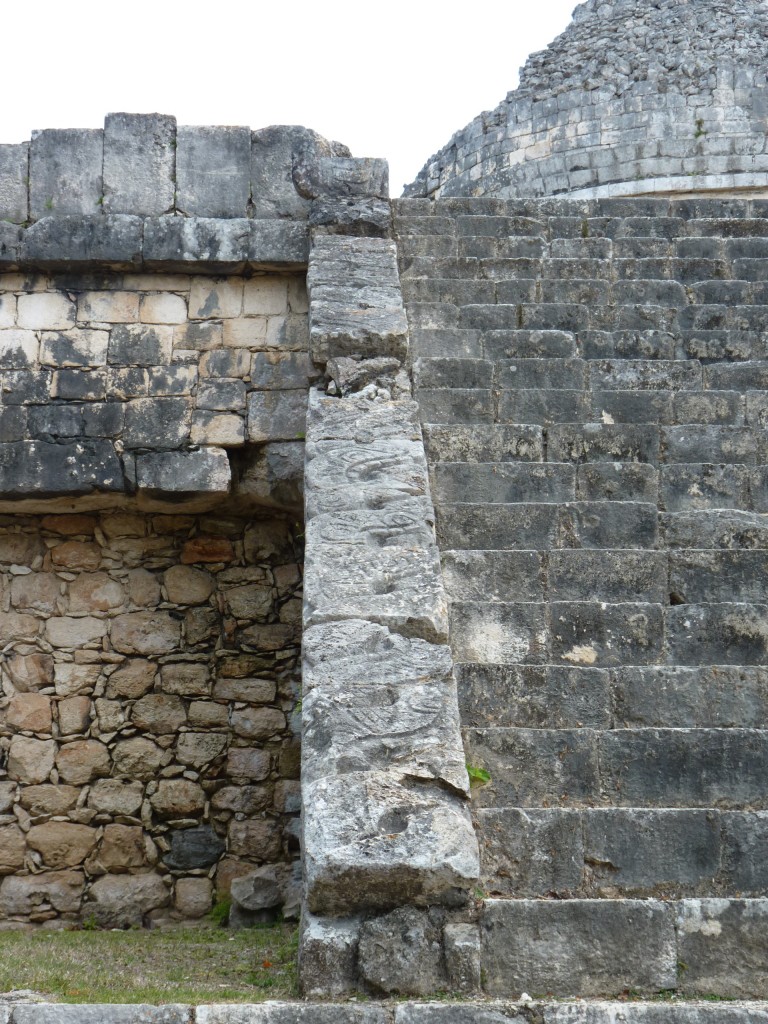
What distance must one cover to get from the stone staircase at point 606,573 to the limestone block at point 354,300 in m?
0.25

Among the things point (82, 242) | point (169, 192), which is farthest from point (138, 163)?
point (82, 242)

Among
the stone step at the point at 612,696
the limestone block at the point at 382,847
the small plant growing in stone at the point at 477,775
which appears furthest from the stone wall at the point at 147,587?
the limestone block at the point at 382,847

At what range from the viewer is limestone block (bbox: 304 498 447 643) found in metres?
3.78

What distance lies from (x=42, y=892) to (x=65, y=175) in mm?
3992

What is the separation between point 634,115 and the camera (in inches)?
562

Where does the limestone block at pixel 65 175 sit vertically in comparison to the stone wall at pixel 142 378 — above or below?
above

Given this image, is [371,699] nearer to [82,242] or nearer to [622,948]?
[622,948]

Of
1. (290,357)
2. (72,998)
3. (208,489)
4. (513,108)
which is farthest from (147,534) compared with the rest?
(513,108)

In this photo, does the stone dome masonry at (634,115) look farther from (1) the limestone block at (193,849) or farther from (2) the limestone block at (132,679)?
(1) the limestone block at (193,849)

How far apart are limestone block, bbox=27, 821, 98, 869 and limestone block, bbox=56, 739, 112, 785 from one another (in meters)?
0.25

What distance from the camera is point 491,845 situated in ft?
11.1

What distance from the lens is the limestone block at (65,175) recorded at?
6.98 metres

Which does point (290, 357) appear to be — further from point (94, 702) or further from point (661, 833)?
point (661, 833)

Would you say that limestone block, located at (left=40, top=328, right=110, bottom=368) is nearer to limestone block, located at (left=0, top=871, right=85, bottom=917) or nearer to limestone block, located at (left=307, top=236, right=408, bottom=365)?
limestone block, located at (left=307, top=236, right=408, bottom=365)
